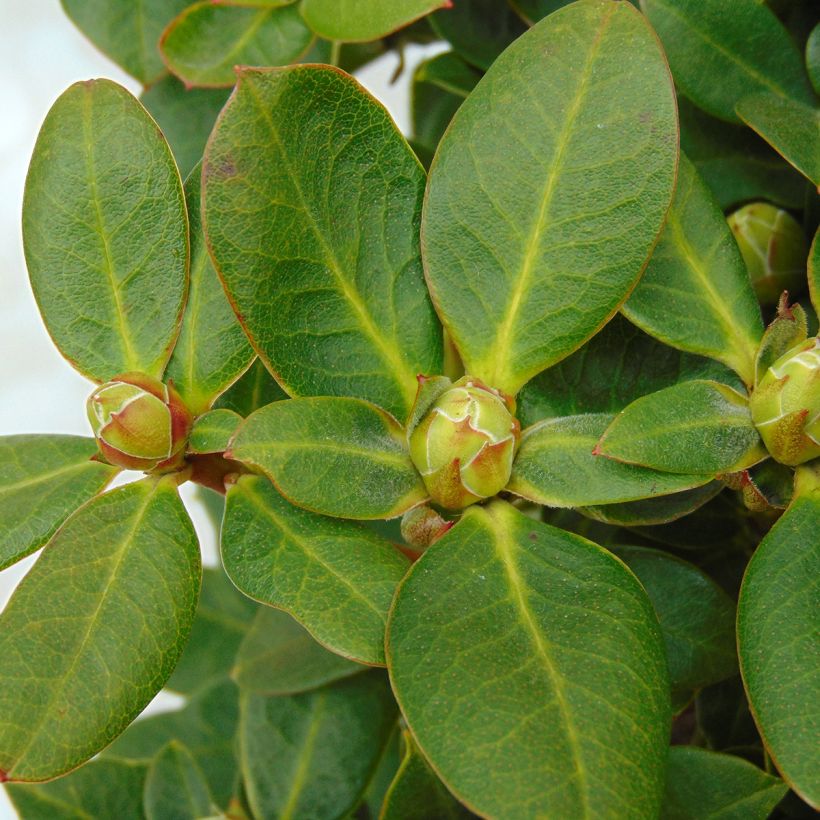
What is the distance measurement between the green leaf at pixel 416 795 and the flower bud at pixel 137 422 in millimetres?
317

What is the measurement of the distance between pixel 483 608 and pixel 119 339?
0.35 m

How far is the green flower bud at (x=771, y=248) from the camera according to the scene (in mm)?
962

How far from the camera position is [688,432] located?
0.70 metres

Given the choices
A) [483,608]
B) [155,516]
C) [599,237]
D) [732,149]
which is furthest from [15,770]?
[732,149]

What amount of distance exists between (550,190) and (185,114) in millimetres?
576

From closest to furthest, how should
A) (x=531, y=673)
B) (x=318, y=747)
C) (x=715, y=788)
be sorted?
(x=531, y=673)
(x=715, y=788)
(x=318, y=747)

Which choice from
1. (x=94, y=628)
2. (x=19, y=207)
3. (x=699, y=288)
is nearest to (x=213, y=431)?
(x=94, y=628)

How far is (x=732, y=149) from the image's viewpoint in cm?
100

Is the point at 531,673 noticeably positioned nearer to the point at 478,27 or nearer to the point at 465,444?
the point at 465,444

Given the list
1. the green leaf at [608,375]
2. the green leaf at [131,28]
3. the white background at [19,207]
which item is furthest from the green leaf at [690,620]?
the white background at [19,207]

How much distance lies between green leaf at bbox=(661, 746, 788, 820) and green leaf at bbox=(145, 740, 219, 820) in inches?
18.1

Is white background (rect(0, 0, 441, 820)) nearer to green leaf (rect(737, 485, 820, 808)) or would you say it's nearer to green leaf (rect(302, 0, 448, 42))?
green leaf (rect(302, 0, 448, 42))

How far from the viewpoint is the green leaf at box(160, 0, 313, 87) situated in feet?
3.54

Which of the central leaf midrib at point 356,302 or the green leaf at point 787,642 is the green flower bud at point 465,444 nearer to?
the central leaf midrib at point 356,302
